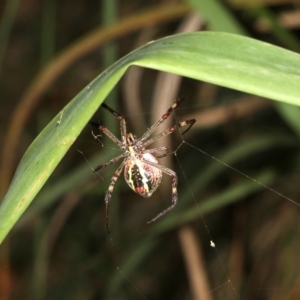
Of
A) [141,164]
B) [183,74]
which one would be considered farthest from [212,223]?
[183,74]

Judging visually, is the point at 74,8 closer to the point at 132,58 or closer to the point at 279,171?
the point at 279,171

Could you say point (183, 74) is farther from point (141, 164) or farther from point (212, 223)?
point (212, 223)

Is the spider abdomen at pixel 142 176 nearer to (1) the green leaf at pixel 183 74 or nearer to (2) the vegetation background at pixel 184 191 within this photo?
(2) the vegetation background at pixel 184 191

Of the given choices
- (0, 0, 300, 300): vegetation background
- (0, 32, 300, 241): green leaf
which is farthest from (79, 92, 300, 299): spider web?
(0, 32, 300, 241): green leaf

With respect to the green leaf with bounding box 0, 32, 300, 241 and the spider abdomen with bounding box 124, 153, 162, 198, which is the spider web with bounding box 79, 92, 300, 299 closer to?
the spider abdomen with bounding box 124, 153, 162, 198

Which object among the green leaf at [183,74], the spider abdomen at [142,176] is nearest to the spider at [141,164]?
the spider abdomen at [142,176]

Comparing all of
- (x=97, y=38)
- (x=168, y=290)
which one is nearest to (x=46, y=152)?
(x=97, y=38)
